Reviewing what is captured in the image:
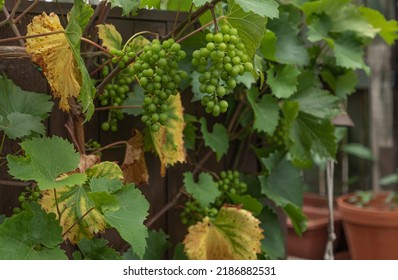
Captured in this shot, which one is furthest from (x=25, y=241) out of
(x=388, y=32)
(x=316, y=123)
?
(x=388, y=32)

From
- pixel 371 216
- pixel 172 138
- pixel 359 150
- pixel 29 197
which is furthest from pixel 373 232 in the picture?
pixel 29 197

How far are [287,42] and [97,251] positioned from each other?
0.82m

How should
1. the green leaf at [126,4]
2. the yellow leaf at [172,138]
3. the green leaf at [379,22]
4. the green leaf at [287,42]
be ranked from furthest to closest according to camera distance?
the green leaf at [379,22] → the green leaf at [287,42] → the yellow leaf at [172,138] → the green leaf at [126,4]

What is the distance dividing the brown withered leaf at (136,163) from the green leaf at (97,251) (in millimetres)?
183

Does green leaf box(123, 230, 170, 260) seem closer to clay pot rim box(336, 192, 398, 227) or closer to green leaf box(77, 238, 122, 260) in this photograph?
green leaf box(77, 238, 122, 260)

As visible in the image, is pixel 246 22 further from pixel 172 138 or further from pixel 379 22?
pixel 379 22

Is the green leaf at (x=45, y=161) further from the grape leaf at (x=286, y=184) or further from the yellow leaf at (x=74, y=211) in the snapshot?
the grape leaf at (x=286, y=184)

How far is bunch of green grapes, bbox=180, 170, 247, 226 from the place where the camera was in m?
1.60

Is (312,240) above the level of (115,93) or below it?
below

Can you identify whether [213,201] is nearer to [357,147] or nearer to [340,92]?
[340,92]

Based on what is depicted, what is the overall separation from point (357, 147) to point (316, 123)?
1.93 m

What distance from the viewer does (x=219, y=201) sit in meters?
1.67

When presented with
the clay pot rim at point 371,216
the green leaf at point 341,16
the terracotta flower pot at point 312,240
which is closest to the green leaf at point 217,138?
the green leaf at point 341,16

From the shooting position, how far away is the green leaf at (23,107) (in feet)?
4.20
